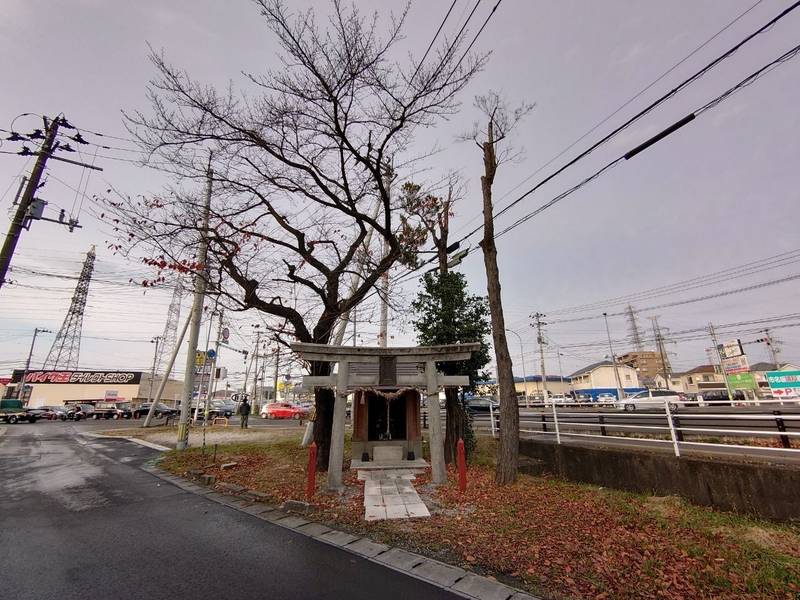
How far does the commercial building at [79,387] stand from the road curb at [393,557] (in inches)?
2052

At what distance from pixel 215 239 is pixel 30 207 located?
5680mm

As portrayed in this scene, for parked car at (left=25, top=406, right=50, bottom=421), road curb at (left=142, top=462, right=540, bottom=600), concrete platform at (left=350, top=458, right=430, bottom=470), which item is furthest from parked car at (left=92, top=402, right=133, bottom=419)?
road curb at (left=142, top=462, right=540, bottom=600)

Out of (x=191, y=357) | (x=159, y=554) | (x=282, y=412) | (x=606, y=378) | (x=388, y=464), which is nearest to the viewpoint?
(x=159, y=554)

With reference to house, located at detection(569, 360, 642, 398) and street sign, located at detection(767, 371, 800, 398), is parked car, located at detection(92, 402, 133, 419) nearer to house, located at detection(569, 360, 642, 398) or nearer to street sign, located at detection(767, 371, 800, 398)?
street sign, located at detection(767, 371, 800, 398)

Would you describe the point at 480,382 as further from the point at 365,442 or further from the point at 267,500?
the point at 267,500

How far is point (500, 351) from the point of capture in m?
10.1

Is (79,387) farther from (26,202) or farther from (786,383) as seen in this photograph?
(786,383)

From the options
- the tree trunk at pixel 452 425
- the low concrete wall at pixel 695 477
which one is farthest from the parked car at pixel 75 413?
the low concrete wall at pixel 695 477

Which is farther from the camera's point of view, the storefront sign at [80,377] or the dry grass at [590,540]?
the storefront sign at [80,377]

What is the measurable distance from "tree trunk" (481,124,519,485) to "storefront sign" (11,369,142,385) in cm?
6183

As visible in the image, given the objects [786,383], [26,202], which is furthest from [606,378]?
[26,202]

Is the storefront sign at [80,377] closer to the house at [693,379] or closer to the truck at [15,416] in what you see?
the truck at [15,416]

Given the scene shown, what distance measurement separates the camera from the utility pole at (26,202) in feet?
33.2

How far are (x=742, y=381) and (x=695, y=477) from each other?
44.0 m
